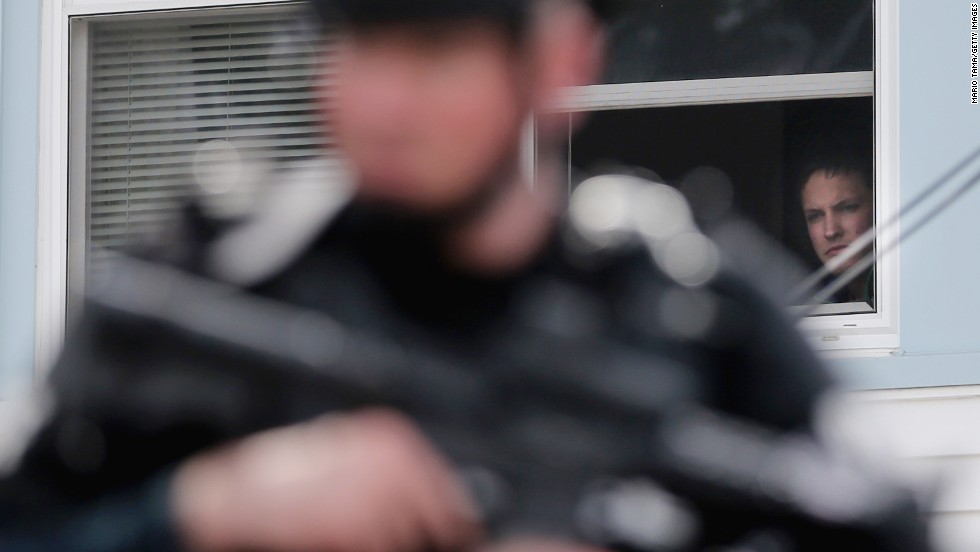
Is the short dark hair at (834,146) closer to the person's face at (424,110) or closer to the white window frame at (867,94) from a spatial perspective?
the white window frame at (867,94)

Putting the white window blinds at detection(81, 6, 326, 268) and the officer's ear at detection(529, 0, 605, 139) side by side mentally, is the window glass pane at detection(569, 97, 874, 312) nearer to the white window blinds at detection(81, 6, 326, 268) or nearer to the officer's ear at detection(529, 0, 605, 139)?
the white window blinds at detection(81, 6, 326, 268)

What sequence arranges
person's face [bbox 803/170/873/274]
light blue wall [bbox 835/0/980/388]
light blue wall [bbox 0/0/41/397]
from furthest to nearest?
light blue wall [bbox 0/0/41/397] → person's face [bbox 803/170/873/274] → light blue wall [bbox 835/0/980/388]

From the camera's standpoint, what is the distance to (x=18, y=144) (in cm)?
Result: 389

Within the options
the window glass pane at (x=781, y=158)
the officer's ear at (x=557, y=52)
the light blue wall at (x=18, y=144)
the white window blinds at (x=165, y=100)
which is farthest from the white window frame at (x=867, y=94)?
the officer's ear at (x=557, y=52)

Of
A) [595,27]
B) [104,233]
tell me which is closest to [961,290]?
[104,233]

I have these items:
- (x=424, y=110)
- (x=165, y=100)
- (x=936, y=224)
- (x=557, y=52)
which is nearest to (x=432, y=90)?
(x=424, y=110)

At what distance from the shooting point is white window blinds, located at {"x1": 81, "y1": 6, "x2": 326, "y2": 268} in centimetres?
388

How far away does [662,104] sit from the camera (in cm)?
372

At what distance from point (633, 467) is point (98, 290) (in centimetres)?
36

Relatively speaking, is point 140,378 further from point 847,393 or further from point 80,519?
point 847,393

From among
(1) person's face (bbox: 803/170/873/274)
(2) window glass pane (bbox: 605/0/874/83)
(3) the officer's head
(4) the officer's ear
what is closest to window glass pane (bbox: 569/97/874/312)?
(1) person's face (bbox: 803/170/873/274)

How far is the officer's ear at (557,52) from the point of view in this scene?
0.90m

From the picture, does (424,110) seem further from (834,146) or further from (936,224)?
(834,146)

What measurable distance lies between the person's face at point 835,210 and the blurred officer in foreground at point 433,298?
9.10 ft
